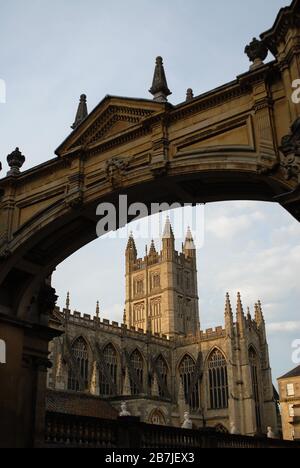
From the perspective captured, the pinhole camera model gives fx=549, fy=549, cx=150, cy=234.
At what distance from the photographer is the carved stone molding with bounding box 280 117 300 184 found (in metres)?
8.07

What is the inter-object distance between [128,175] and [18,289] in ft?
12.4

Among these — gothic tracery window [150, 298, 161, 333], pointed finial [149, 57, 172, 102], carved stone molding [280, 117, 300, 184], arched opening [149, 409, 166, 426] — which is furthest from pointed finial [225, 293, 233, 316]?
carved stone molding [280, 117, 300, 184]

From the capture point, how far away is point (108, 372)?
54406 millimetres

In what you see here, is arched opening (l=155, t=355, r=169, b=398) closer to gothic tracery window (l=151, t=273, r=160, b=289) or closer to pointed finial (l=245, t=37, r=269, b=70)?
gothic tracery window (l=151, t=273, r=160, b=289)

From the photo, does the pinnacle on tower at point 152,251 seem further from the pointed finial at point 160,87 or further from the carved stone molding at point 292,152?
the carved stone molding at point 292,152

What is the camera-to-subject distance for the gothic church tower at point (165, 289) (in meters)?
77.1

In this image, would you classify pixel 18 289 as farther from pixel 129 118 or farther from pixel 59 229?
pixel 129 118

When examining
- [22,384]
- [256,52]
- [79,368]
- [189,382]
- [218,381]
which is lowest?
[22,384]

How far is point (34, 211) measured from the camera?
12.1 m

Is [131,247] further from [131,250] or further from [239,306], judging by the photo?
[239,306]

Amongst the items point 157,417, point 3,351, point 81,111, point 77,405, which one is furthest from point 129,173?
point 157,417

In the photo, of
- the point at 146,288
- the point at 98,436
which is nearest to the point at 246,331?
the point at 146,288

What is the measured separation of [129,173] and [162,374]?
5541 cm
